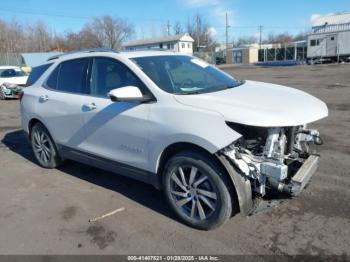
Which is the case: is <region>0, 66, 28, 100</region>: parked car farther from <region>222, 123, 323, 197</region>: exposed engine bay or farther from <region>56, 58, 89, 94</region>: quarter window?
<region>222, 123, 323, 197</region>: exposed engine bay

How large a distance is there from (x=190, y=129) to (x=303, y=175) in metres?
1.24

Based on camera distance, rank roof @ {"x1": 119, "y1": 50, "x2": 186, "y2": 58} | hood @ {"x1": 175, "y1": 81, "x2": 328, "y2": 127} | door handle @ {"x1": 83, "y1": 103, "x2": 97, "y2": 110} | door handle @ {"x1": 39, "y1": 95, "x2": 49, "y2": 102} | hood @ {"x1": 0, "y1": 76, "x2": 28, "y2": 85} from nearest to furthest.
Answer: hood @ {"x1": 175, "y1": 81, "x2": 328, "y2": 127} → roof @ {"x1": 119, "y1": 50, "x2": 186, "y2": 58} → door handle @ {"x1": 83, "y1": 103, "x2": 97, "y2": 110} → door handle @ {"x1": 39, "y1": 95, "x2": 49, "y2": 102} → hood @ {"x1": 0, "y1": 76, "x2": 28, "y2": 85}

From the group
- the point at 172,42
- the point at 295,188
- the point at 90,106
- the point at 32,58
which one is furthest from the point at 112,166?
the point at 172,42

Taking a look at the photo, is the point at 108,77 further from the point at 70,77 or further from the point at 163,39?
the point at 163,39

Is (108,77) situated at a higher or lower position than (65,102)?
higher

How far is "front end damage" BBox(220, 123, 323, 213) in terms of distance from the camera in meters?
3.53

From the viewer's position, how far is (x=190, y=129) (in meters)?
3.65

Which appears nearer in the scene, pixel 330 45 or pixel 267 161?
pixel 267 161

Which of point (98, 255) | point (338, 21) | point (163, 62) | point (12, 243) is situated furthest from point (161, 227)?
point (338, 21)

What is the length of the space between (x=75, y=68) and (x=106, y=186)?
178 centimetres

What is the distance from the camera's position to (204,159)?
12.0 ft

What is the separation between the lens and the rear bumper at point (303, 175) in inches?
139

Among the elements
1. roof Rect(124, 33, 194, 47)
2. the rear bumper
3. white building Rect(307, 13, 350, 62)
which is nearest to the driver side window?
the rear bumper

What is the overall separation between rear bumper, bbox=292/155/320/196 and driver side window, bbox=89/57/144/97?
1957 mm
